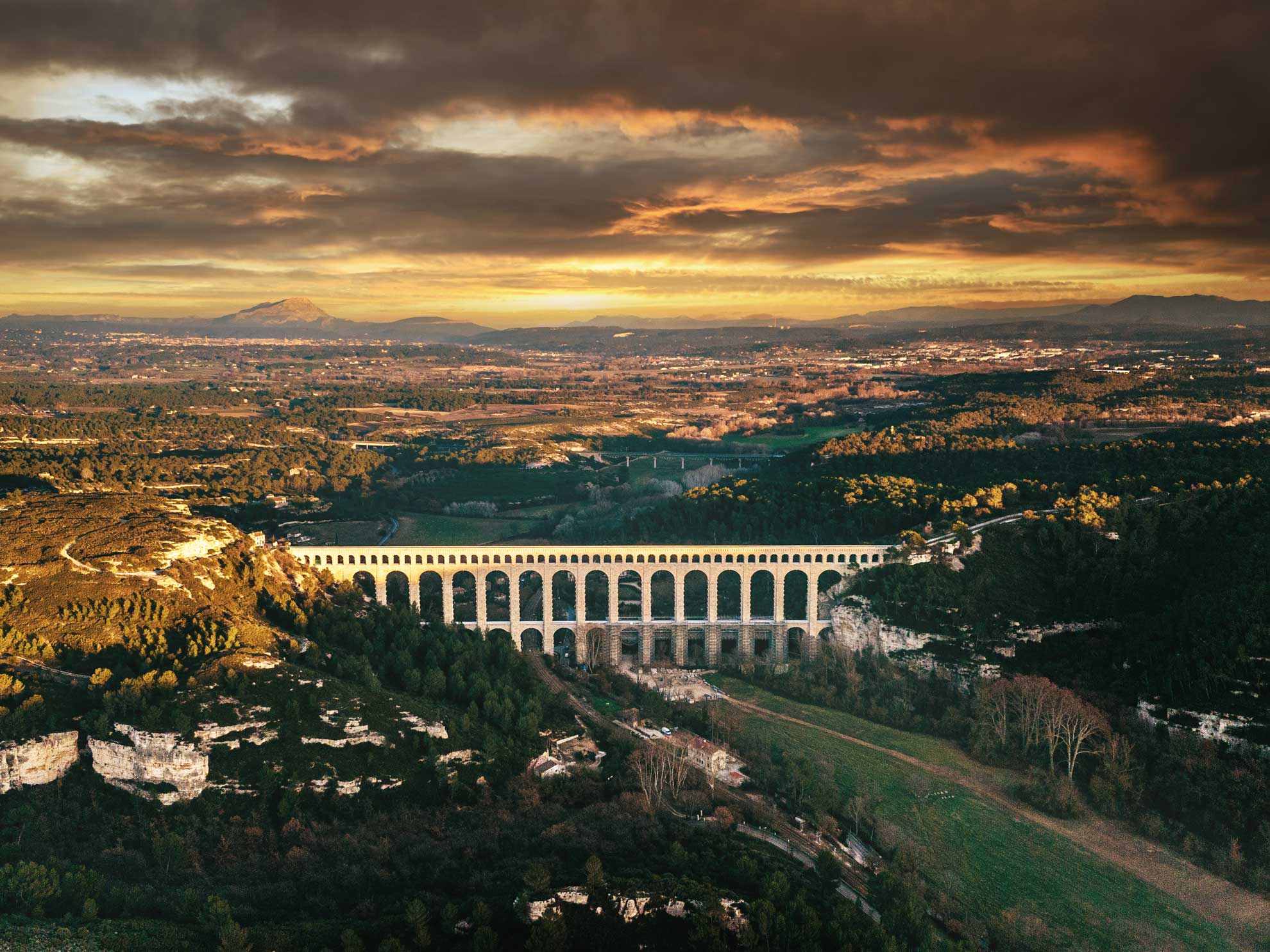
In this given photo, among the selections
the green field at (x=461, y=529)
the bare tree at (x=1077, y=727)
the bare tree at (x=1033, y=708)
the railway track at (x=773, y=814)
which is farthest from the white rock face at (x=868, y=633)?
the green field at (x=461, y=529)

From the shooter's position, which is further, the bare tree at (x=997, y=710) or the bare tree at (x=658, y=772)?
the bare tree at (x=997, y=710)

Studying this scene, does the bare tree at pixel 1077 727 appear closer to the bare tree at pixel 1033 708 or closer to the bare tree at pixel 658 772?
the bare tree at pixel 1033 708

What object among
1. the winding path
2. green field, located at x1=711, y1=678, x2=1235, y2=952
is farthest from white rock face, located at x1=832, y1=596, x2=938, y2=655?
the winding path

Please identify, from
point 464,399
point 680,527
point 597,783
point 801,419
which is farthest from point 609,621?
point 464,399

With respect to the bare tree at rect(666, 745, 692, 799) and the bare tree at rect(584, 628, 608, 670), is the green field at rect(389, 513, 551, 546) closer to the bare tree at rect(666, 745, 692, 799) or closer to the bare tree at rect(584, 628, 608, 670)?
the bare tree at rect(584, 628, 608, 670)

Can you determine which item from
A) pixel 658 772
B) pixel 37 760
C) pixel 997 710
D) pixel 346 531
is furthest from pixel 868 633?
pixel 346 531

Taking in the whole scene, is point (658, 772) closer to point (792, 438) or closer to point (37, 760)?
point (37, 760)
